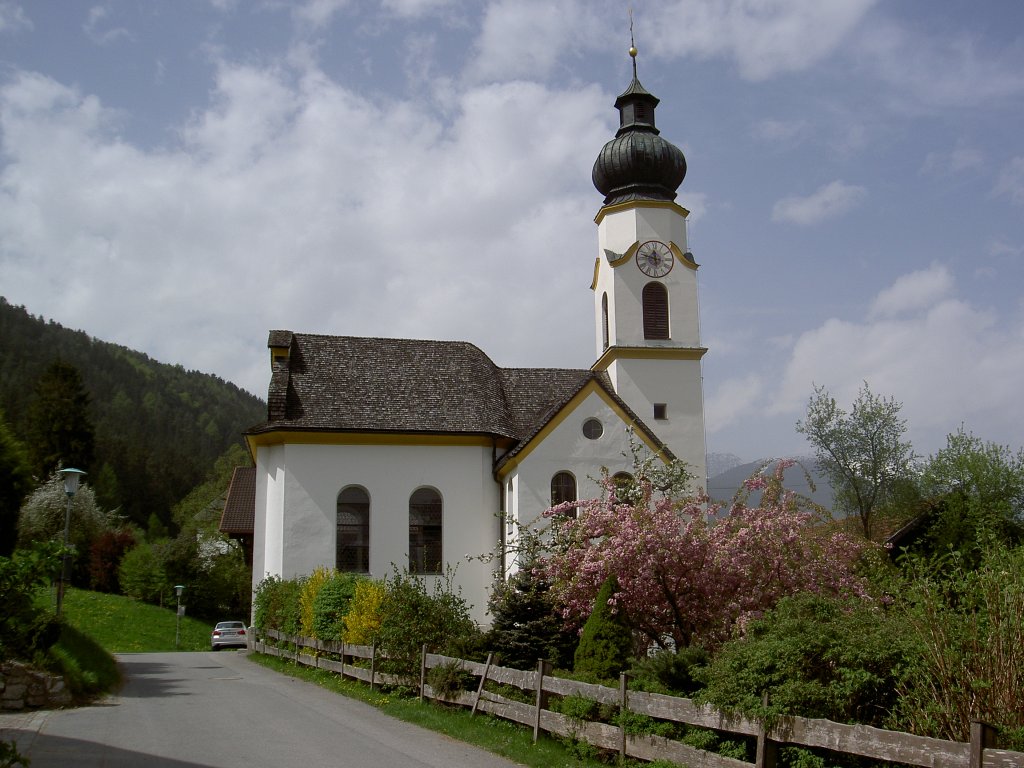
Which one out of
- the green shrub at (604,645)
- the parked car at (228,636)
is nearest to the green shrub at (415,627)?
the green shrub at (604,645)

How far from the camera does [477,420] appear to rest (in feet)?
97.9

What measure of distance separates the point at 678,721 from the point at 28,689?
469 inches

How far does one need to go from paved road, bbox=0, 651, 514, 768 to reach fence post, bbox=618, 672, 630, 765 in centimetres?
147

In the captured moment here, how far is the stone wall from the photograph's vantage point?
15.7 m

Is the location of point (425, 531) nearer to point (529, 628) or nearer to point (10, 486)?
point (529, 628)

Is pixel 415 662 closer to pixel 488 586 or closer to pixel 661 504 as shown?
pixel 661 504

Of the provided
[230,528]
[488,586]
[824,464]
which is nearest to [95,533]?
[230,528]

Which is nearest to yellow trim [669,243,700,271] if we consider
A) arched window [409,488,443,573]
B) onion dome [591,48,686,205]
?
onion dome [591,48,686,205]

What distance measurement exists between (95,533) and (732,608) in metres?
53.8

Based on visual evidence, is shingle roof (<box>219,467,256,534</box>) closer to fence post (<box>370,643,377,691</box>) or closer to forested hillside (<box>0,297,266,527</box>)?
fence post (<box>370,643,377,691</box>)

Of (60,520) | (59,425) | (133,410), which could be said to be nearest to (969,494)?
(60,520)

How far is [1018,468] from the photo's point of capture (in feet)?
124

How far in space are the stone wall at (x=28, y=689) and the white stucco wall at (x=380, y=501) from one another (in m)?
11.4

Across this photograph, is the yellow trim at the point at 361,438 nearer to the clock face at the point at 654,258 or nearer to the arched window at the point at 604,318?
the arched window at the point at 604,318
